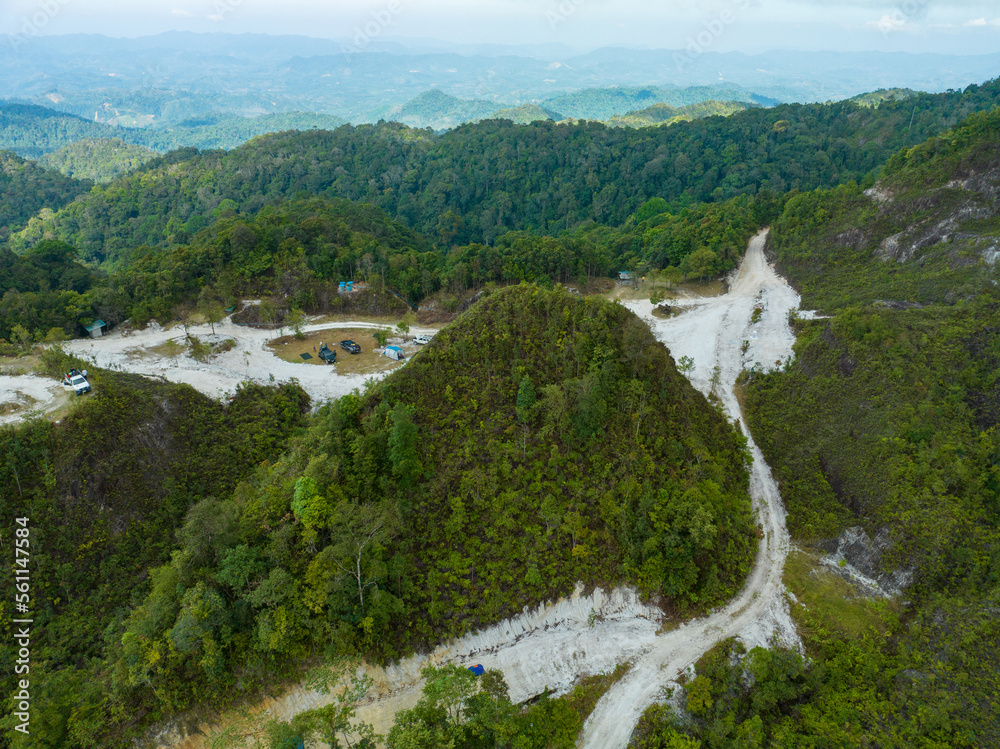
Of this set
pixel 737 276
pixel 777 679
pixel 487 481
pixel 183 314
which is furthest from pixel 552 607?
pixel 737 276

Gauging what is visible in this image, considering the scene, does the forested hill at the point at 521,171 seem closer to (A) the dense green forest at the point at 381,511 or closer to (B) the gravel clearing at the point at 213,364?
(B) the gravel clearing at the point at 213,364

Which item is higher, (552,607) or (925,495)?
(925,495)

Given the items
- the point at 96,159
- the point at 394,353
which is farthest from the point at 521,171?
the point at 96,159

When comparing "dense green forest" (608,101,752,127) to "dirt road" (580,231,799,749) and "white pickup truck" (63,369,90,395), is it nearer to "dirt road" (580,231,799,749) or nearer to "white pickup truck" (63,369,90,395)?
"dirt road" (580,231,799,749)

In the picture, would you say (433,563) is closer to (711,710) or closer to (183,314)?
(711,710)

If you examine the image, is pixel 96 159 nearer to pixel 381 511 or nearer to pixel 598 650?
pixel 381 511
